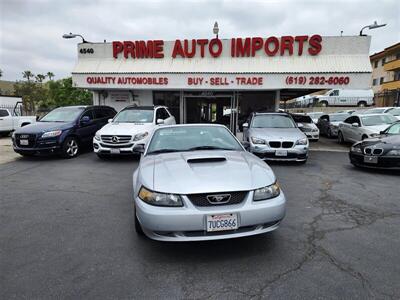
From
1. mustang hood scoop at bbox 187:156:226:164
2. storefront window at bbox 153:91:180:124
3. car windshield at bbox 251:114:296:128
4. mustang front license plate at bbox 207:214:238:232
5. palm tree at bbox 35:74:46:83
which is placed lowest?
mustang front license plate at bbox 207:214:238:232

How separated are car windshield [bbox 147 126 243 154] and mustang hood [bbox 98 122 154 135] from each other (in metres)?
3.94

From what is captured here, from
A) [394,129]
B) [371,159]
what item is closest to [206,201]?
[371,159]

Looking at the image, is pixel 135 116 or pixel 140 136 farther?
pixel 135 116

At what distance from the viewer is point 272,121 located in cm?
941

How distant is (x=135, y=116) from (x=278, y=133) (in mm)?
4953

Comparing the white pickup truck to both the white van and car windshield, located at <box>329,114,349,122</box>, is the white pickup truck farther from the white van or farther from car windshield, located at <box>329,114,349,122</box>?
the white van

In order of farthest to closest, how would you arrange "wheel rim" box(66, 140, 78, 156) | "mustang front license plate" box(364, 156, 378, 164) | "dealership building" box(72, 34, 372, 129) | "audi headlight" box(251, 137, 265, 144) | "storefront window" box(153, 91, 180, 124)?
"storefront window" box(153, 91, 180, 124)
"dealership building" box(72, 34, 372, 129)
"wheel rim" box(66, 140, 78, 156)
"audi headlight" box(251, 137, 265, 144)
"mustang front license plate" box(364, 156, 378, 164)

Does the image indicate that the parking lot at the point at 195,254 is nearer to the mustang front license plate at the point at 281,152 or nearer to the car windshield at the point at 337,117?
the mustang front license plate at the point at 281,152

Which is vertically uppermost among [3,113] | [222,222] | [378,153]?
[3,113]

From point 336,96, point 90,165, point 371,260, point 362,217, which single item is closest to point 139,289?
point 371,260

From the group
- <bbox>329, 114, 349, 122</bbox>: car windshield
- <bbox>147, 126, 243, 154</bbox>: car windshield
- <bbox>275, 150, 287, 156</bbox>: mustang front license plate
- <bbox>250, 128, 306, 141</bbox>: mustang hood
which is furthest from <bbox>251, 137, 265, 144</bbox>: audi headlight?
<bbox>329, 114, 349, 122</bbox>: car windshield

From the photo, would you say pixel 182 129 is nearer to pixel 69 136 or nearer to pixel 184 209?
pixel 184 209

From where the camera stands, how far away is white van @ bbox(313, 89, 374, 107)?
3400 centimetres

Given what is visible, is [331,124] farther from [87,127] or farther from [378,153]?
[87,127]
